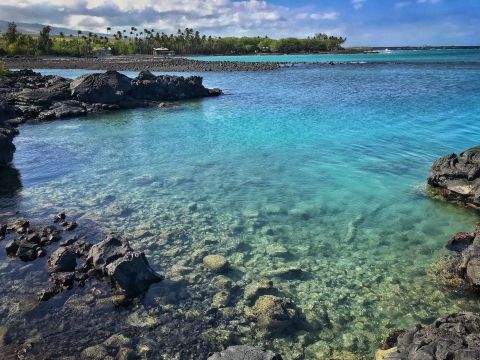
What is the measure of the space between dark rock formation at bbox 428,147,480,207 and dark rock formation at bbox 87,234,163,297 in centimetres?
1535

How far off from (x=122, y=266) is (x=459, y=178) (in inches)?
684

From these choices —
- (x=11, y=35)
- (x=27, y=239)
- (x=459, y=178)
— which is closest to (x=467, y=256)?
(x=459, y=178)

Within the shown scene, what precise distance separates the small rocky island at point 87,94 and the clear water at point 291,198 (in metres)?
5.03

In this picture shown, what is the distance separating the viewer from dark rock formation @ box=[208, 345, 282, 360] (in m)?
9.00

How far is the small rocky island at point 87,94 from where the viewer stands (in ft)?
153

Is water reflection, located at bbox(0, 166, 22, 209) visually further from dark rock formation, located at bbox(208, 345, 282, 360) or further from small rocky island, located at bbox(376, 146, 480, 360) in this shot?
small rocky island, located at bbox(376, 146, 480, 360)

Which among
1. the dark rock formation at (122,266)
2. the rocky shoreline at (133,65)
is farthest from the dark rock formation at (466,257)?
the rocky shoreline at (133,65)

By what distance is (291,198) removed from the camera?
70.2 feet

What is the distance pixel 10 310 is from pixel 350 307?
10.2 meters

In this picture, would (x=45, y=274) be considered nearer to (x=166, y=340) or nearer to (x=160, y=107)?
(x=166, y=340)

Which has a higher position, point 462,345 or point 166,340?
point 462,345

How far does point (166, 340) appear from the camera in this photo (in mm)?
11055

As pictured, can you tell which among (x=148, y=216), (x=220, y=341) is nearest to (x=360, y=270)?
(x=220, y=341)

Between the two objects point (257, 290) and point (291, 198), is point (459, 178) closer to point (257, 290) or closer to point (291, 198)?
point (291, 198)
